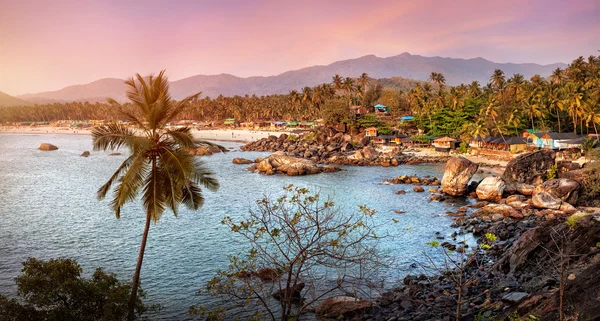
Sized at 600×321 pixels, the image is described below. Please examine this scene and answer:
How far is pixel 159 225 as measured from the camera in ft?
110

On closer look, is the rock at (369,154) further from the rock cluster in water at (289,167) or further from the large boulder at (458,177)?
the large boulder at (458,177)

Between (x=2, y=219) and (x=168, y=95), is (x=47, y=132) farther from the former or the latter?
(x=168, y=95)

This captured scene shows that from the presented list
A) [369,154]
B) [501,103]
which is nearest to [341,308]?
[369,154]

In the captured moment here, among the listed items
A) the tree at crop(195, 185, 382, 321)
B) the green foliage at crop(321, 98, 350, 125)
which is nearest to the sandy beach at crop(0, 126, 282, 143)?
the green foliage at crop(321, 98, 350, 125)

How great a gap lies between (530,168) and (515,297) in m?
32.4

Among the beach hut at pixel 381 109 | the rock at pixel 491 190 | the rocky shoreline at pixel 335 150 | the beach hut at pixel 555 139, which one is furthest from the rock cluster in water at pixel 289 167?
the beach hut at pixel 381 109

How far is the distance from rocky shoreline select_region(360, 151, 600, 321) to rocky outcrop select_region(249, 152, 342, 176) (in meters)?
26.4

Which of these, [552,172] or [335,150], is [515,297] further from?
[335,150]

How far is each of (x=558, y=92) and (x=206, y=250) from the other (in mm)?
68947

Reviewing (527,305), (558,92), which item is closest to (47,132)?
(558,92)

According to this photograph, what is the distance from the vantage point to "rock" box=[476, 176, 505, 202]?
38844 mm

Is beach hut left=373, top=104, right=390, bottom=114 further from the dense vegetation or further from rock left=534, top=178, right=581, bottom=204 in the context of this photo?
rock left=534, top=178, right=581, bottom=204

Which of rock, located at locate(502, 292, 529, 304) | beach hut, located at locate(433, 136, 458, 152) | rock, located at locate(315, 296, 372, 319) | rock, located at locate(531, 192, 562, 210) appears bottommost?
rock, located at locate(315, 296, 372, 319)

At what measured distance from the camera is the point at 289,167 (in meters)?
60.7
